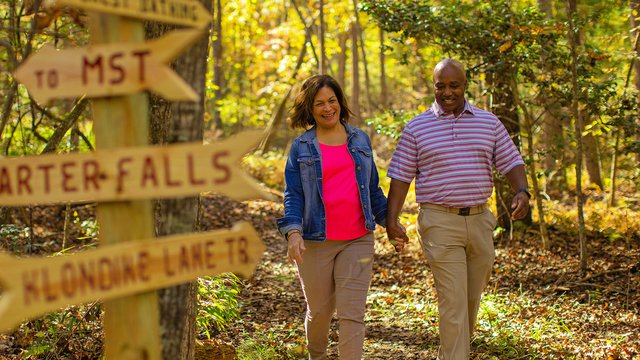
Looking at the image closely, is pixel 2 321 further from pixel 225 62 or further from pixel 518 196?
pixel 225 62

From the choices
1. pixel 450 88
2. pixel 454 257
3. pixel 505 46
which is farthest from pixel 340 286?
pixel 505 46

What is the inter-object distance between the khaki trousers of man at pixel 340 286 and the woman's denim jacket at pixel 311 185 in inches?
5.7

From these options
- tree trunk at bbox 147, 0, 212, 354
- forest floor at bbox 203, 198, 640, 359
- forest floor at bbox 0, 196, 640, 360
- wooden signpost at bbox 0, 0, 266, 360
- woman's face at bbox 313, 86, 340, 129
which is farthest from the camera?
forest floor at bbox 203, 198, 640, 359

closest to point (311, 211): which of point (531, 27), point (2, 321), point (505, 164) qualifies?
point (505, 164)

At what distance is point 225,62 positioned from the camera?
2486 cm

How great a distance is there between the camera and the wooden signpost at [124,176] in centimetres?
244

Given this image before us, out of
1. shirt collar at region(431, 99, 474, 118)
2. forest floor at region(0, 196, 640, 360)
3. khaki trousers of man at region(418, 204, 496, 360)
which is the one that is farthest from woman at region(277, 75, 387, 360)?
forest floor at region(0, 196, 640, 360)

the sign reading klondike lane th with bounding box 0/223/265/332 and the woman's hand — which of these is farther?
the woman's hand

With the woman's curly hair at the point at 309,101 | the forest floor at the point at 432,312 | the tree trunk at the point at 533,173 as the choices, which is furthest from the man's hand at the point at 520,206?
the tree trunk at the point at 533,173

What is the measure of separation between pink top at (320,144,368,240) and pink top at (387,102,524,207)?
37cm

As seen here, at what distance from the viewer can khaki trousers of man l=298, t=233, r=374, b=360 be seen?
186 inches

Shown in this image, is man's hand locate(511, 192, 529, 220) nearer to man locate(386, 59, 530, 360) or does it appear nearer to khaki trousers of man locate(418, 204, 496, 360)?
man locate(386, 59, 530, 360)

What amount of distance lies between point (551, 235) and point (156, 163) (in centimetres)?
785

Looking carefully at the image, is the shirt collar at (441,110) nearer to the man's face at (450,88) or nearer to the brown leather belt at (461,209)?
the man's face at (450,88)
